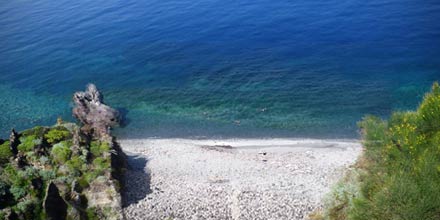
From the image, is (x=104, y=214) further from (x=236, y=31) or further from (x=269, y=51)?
(x=236, y=31)

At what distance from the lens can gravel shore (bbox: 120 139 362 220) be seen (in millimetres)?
39281

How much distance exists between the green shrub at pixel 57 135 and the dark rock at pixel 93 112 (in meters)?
10.4

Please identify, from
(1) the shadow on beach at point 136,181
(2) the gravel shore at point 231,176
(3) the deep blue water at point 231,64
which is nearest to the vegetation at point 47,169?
(1) the shadow on beach at point 136,181

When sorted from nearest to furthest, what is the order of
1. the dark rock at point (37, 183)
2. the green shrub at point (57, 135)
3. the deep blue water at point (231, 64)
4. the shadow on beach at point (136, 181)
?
the dark rock at point (37, 183) < the shadow on beach at point (136, 181) < the green shrub at point (57, 135) < the deep blue water at point (231, 64)

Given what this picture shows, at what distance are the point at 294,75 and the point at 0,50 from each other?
2621 inches

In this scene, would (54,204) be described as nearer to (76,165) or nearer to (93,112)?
(76,165)

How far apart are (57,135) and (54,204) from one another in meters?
12.3

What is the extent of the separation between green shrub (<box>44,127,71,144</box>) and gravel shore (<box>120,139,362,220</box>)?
8489mm

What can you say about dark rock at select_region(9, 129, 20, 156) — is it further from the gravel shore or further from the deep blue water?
the deep blue water

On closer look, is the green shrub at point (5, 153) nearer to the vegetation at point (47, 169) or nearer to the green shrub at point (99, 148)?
the vegetation at point (47, 169)

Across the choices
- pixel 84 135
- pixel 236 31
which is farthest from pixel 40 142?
pixel 236 31

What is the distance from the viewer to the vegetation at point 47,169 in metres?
36.6

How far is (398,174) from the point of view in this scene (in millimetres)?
27250

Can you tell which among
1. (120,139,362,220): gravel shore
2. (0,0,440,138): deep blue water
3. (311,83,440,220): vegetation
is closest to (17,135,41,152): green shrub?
(120,139,362,220): gravel shore
